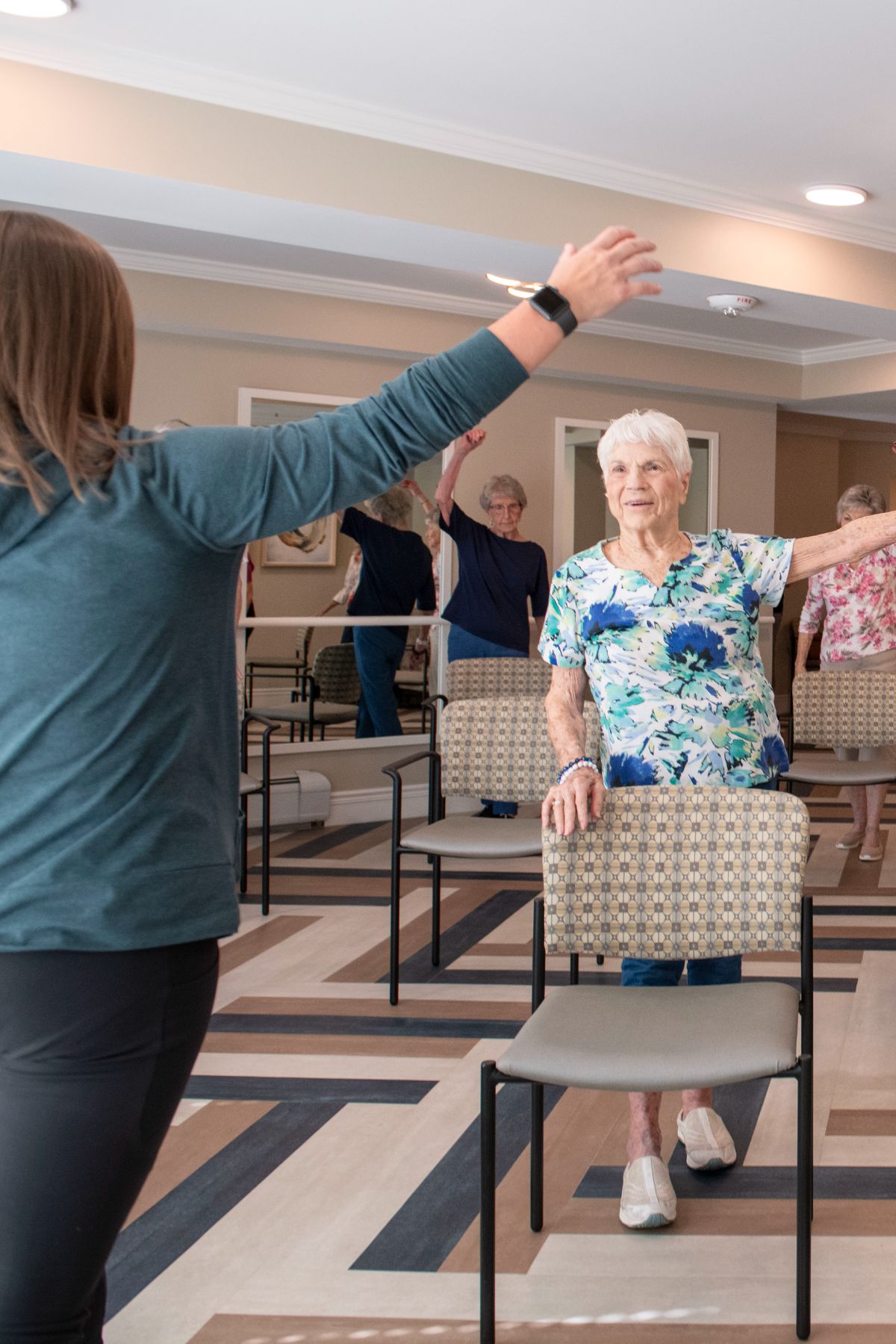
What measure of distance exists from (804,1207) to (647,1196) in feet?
1.48

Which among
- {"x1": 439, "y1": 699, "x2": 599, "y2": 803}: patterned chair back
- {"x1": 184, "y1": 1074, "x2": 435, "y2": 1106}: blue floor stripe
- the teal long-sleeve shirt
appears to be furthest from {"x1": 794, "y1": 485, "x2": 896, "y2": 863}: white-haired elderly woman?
the teal long-sleeve shirt

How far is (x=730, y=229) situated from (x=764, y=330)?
98.4 inches

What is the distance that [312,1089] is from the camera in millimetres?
3123

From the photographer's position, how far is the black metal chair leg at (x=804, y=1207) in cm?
207

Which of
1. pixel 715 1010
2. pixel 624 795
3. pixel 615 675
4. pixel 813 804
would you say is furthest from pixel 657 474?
pixel 813 804

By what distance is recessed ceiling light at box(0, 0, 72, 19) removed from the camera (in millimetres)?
3215

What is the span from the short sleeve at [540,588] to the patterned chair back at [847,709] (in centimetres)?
187

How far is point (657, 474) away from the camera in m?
2.58

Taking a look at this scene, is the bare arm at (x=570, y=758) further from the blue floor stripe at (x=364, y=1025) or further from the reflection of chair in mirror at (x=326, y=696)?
the reflection of chair in mirror at (x=326, y=696)

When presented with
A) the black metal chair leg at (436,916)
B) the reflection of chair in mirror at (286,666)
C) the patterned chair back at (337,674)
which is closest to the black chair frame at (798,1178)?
the black metal chair leg at (436,916)

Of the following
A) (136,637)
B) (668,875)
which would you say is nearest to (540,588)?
(668,875)

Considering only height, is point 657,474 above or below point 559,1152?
above

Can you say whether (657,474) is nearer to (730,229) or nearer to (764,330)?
(730,229)

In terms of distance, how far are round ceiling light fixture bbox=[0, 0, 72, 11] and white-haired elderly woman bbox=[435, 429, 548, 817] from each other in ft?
11.2
